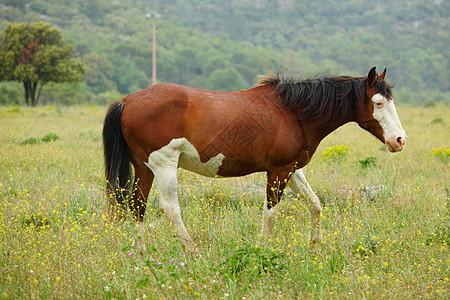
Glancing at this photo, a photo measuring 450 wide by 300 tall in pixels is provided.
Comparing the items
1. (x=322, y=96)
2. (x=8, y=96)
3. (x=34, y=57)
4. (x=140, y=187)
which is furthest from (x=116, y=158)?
(x=8, y=96)

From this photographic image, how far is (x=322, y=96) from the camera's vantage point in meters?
5.02

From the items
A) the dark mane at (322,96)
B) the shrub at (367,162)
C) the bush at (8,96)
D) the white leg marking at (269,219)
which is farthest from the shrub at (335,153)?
the bush at (8,96)

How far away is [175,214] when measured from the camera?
15.4 feet

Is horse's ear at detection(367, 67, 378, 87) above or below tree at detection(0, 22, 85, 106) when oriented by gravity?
above

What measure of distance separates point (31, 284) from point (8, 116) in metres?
15.6

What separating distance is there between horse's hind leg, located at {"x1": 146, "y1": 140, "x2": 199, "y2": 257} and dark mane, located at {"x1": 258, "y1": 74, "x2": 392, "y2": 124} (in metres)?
1.37

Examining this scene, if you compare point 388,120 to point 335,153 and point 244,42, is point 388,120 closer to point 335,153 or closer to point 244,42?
point 335,153

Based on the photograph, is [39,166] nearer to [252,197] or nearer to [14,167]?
[14,167]

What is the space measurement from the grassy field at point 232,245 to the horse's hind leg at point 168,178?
0.55 ft

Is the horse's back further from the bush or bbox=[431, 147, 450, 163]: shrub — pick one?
the bush

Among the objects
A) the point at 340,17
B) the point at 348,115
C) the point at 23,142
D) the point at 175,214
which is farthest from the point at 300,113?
the point at 340,17

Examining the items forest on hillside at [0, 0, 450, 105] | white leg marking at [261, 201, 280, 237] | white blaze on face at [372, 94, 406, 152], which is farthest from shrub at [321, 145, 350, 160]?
forest on hillside at [0, 0, 450, 105]

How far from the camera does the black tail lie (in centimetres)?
485

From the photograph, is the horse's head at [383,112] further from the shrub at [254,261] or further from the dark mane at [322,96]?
the shrub at [254,261]
